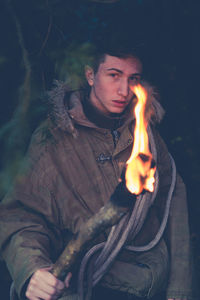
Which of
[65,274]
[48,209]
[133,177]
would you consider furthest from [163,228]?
[133,177]

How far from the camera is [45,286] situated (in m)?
1.92

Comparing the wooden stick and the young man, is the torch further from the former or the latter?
the young man

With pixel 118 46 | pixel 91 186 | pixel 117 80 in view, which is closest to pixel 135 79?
pixel 117 80

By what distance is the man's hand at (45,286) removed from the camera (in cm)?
187

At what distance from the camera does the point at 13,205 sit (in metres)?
2.40

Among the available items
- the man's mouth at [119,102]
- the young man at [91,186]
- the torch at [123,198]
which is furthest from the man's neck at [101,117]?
the torch at [123,198]

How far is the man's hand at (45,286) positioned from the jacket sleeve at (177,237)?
1008mm

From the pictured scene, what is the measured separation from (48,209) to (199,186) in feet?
5.13

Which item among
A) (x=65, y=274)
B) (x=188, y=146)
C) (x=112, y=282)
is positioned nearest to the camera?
(x=65, y=274)

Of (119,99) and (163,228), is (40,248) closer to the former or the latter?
(163,228)

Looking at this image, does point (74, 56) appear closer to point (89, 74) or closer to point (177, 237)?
point (89, 74)

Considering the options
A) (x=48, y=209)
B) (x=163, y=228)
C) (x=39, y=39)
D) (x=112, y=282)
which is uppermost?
(x=39, y=39)

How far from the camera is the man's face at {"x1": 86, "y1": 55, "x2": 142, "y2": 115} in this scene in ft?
8.45

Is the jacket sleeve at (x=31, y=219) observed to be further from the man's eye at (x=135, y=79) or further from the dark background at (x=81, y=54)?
the man's eye at (x=135, y=79)
